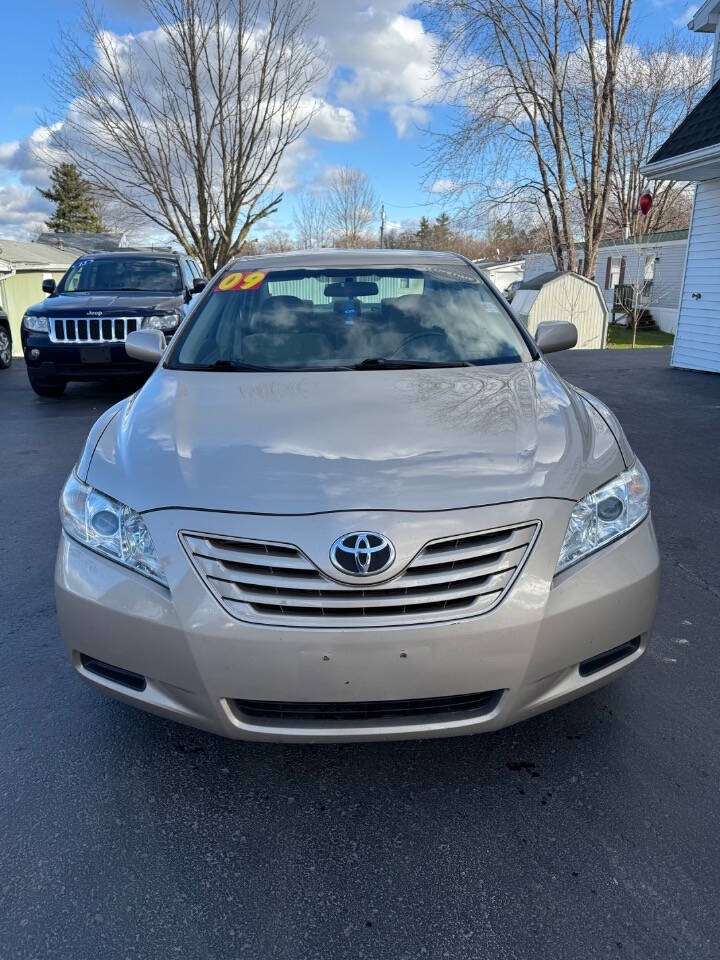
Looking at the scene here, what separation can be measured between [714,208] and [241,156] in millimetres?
10760

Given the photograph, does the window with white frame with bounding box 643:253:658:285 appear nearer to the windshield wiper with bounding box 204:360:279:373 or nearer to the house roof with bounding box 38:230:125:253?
the house roof with bounding box 38:230:125:253

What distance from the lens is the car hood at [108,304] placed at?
8320mm

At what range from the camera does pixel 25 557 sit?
4.09m

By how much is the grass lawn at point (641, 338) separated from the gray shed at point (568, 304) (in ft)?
Result: 12.7

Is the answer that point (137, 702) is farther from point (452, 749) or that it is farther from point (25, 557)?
point (25, 557)

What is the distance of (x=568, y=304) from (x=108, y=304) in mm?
12446

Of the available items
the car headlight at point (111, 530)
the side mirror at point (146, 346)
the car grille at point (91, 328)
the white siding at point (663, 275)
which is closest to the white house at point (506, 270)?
the white siding at point (663, 275)

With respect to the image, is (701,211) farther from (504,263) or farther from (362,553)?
(504,263)

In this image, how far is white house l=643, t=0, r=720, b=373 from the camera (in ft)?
32.3

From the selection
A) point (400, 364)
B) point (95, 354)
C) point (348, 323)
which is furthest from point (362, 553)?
point (95, 354)

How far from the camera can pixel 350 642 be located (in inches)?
72.4

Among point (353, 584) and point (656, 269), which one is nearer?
point (353, 584)

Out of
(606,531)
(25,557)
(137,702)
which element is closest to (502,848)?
(606,531)

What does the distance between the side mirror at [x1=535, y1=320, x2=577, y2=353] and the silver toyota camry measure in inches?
49.9
